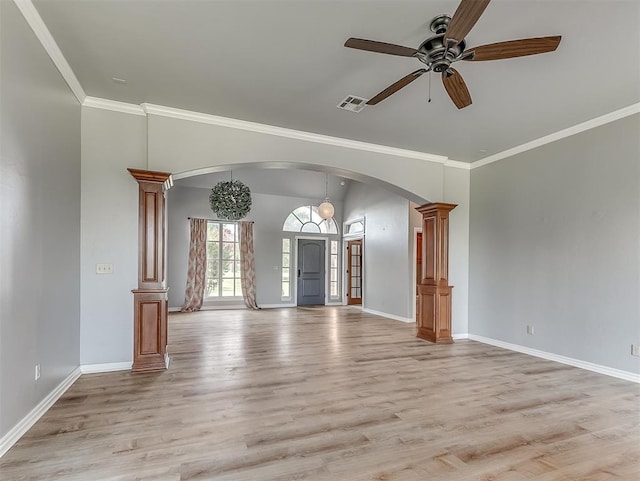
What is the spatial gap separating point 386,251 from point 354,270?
2307 millimetres

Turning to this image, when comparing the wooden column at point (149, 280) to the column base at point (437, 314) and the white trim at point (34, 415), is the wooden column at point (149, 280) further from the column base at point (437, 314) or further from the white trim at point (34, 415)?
the column base at point (437, 314)

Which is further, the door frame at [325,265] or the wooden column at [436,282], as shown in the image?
the door frame at [325,265]

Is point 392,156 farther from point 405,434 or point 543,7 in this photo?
point 405,434

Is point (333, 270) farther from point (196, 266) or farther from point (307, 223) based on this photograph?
point (196, 266)

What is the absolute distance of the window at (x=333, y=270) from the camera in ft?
33.5

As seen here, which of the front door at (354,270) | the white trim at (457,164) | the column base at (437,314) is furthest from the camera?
the front door at (354,270)

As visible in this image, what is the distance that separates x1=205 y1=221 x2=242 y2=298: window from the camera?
9.01 m

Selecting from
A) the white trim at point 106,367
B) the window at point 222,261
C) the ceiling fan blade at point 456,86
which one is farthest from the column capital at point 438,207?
the window at point 222,261

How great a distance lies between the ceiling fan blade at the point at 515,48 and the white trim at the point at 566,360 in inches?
144

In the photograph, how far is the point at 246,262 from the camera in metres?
9.07

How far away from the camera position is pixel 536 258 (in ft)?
15.4

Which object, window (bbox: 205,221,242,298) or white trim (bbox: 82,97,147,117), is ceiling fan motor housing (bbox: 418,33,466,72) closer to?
white trim (bbox: 82,97,147,117)

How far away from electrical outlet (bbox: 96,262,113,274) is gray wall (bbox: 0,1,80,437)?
25cm

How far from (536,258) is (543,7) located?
3.44m
